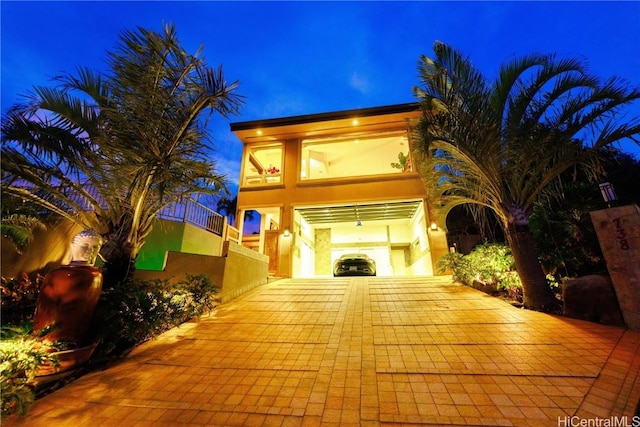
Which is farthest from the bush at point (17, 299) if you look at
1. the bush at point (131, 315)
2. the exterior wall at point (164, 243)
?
the exterior wall at point (164, 243)

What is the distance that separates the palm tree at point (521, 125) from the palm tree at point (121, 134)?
4.36 meters

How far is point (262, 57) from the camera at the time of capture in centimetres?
7856

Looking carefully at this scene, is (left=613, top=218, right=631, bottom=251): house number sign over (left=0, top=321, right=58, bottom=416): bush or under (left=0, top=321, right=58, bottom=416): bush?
over

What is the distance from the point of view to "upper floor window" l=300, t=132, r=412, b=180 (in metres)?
12.7

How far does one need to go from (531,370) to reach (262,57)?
9393cm

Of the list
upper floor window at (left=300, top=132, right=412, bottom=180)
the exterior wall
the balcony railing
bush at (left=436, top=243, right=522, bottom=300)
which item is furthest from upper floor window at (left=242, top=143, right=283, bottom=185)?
bush at (left=436, top=243, right=522, bottom=300)

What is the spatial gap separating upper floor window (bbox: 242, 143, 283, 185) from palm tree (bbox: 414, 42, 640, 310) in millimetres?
8430

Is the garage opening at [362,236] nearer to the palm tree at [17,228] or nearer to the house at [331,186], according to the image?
the house at [331,186]

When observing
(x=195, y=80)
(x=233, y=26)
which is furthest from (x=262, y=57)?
(x=195, y=80)

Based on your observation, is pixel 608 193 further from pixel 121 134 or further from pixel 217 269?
pixel 121 134

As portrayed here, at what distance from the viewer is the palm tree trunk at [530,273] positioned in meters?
4.87

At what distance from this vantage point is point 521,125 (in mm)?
5344

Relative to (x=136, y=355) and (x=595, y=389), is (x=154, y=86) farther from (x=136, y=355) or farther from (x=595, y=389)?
(x=595, y=389)

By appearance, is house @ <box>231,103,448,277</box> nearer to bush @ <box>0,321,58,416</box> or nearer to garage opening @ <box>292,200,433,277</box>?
garage opening @ <box>292,200,433,277</box>
